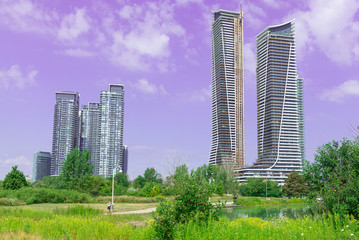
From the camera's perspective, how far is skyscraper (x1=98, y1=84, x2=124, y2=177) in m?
168

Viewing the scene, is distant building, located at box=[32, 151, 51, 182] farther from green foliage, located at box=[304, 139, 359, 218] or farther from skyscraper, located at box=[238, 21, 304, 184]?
green foliage, located at box=[304, 139, 359, 218]

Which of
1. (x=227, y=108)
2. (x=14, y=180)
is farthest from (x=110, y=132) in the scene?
(x=14, y=180)

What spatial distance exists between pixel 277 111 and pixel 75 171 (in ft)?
438

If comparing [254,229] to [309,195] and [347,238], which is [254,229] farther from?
[309,195]

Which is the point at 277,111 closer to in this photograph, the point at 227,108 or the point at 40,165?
the point at 227,108

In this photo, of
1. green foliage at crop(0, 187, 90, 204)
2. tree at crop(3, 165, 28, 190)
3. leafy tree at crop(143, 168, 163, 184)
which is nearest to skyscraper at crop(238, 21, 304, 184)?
leafy tree at crop(143, 168, 163, 184)

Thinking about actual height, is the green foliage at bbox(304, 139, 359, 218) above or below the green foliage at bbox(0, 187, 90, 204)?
above

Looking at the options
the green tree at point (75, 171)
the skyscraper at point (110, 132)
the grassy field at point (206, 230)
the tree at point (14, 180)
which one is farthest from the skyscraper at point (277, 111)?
the grassy field at point (206, 230)

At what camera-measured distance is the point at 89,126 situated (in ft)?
584

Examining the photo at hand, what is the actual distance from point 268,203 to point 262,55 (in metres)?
139

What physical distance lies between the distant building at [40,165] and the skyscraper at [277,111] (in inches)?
4614

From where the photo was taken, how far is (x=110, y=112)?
170625 millimetres

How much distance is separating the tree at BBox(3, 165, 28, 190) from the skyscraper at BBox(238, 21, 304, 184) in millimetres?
126994

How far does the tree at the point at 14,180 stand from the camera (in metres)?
50.2
